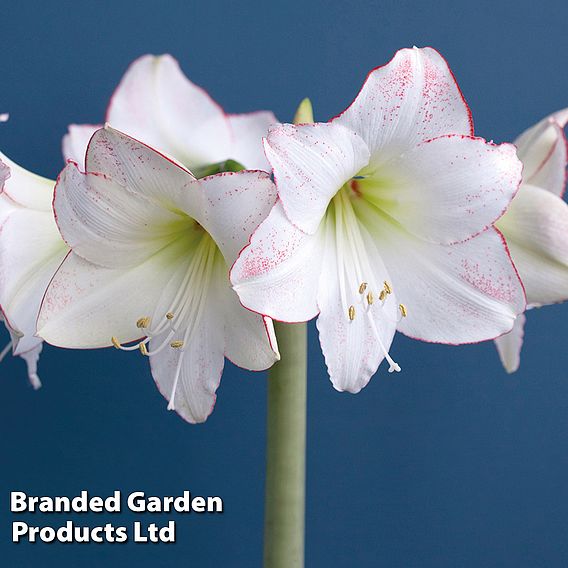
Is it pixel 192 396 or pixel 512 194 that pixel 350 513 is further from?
pixel 512 194

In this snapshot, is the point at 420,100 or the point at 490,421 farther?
the point at 490,421

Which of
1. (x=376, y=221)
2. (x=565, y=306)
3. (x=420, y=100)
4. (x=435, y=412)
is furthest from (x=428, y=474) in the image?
(x=420, y=100)

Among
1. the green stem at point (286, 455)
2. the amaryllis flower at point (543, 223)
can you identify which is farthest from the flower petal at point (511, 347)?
the green stem at point (286, 455)

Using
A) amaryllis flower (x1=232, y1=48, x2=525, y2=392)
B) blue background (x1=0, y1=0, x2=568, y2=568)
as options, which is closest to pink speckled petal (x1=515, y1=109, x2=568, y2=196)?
amaryllis flower (x1=232, y1=48, x2=525, y2=392)

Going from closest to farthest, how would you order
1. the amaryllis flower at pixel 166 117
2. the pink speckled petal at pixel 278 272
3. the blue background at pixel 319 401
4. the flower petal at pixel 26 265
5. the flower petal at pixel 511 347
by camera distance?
1. the pink speckled petal at pixel 278 272
2. the flower petal at pixel 26 265
3. the flower petal at pixel 511 347
4. the amaryllis flower at pixel 166 117
5. the blue background at pixel 319 401

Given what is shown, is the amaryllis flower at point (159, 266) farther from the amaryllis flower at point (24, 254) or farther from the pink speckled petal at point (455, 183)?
the pink speckled petal at point (455, 183)

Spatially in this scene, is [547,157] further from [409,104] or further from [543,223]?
[409,104]

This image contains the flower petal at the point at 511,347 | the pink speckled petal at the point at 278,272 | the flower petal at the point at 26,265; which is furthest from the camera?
the flower petal at the point at 511,347
